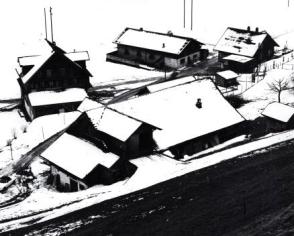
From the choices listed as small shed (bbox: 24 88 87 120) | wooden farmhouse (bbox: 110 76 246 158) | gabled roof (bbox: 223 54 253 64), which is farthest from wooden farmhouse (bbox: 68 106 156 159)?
gabled roof (bbox: 223 54 253 64)

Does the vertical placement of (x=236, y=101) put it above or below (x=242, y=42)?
below

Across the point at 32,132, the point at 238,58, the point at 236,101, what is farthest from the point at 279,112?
the point at 32,132

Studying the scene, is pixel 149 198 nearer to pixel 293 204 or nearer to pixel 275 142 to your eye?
pixel 293 204

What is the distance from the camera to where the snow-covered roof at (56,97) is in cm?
5988

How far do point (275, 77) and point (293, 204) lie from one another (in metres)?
31.8

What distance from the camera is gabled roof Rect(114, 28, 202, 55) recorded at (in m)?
76.9

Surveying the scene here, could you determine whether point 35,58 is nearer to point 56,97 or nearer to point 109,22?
point 56,97

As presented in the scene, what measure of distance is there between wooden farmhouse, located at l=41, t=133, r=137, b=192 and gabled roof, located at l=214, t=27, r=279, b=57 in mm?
37773

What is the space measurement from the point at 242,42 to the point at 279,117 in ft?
94.8

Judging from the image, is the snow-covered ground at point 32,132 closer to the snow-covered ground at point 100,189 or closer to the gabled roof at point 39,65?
the snow-covered ground at point 100,189

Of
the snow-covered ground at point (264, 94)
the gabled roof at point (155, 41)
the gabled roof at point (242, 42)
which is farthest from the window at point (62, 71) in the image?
the gabled roof at point (242, 42)

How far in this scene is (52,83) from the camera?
63.8 m

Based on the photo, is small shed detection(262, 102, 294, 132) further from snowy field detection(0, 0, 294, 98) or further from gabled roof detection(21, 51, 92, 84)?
snowy field detection(0, 0, 294, 98)

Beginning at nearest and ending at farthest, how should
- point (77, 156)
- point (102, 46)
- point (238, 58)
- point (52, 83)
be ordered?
point (77, 156) → point (52, 83) → point (238, 58) → point (102, 46)
